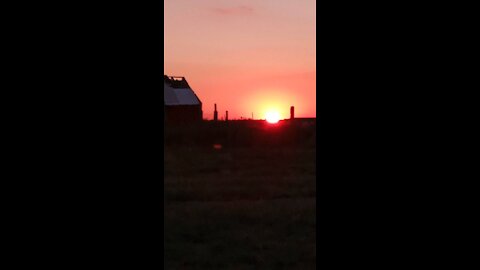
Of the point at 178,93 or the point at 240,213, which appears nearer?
the point at 178,93

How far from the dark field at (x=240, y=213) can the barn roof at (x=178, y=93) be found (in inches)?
215

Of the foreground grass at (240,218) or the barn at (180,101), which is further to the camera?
the foreground grass at (240,218)

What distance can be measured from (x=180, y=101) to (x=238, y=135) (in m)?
28.0

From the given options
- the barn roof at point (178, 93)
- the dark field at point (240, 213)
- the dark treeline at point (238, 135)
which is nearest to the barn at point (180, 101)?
the barn roof at point (178, 93)

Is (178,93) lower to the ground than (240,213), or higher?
higher

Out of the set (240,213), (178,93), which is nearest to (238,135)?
(240,213)

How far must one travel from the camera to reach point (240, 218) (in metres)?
10.6

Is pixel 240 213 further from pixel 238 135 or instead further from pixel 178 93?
pixel 238 135

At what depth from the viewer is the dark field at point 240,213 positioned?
7.95m

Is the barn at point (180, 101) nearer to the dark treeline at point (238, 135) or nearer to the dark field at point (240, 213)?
the dark field at point (240, 213)
